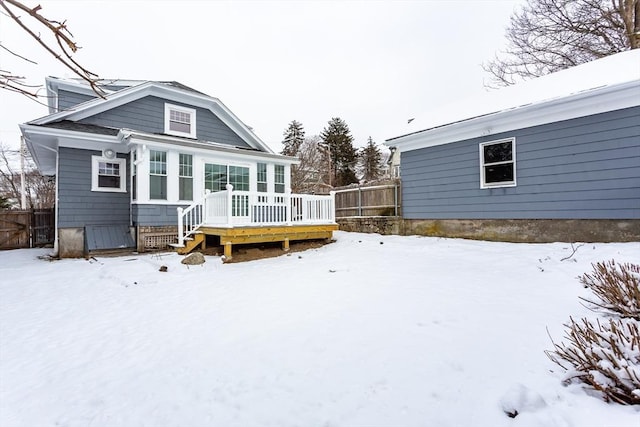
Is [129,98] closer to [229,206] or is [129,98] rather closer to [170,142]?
[170,142]

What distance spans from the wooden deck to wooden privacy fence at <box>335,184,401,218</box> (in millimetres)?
2834

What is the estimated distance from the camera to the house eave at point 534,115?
6.21 metres

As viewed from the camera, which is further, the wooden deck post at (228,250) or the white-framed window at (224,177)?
the white-framed window at (224,177)

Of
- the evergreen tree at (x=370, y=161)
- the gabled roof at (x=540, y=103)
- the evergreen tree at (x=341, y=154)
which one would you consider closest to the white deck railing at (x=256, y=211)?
the gabled roof at (x=540, y=103)

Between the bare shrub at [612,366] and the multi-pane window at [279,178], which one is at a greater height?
the multi-pane window at [279,178]

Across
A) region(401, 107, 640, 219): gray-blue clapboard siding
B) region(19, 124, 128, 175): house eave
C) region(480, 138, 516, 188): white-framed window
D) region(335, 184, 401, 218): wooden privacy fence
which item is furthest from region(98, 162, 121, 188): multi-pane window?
region(480, 138, 516, 188): white-framed window

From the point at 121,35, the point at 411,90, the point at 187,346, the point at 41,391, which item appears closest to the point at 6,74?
the point at 121,35

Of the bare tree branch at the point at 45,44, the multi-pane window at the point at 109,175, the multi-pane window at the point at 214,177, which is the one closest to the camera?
the bare tree branch at the point at 45,44

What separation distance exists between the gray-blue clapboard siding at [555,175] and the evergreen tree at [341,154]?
76.0ft

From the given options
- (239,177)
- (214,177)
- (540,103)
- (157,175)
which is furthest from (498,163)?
(157,175)

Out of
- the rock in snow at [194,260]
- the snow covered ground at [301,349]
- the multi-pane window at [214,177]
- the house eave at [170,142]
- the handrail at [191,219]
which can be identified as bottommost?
the snow covered ground at [301,349]

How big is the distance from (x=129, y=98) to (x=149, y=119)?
2.69 feet

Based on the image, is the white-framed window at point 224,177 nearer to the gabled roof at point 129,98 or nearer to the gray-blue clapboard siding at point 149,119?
Result: the gray-blue clapboard siding at point 149,119

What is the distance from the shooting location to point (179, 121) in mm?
10945
